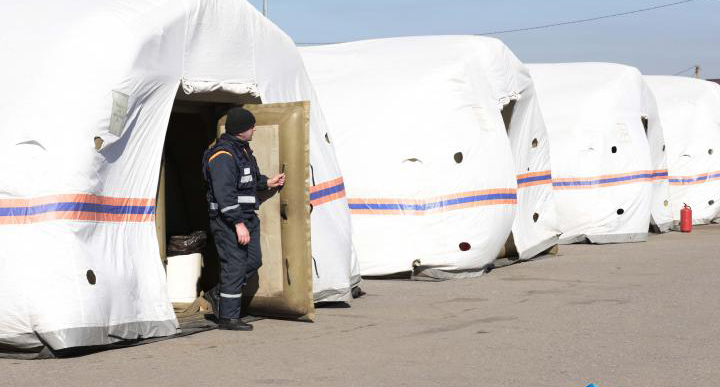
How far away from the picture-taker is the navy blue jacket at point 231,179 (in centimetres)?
948

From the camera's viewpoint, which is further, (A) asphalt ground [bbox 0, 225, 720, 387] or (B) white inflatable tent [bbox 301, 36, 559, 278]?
(B) white inflatable tent [bbox 301, 36, 559, 278]

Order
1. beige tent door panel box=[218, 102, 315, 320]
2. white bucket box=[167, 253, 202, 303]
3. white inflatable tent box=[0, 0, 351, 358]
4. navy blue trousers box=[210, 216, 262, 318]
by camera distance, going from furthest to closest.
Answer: white bucket box=[167, 253, 202, 303] < beige tent door panel box=[218, 102, 315, 320] < navy blue trousers box=[210, 216, 262, 318] < white inflatable tent box=[0, 0, 351, 358]

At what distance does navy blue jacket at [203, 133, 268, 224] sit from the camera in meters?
9.48

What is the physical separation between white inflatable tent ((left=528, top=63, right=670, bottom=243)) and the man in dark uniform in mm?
10761

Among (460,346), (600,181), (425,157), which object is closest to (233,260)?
(460,346)

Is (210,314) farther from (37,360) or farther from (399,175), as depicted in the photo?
(399,175)

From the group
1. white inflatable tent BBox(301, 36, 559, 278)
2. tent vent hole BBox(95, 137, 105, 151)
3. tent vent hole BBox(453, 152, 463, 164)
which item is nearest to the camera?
tent vent hole BBox(95, 137, 105, 151)

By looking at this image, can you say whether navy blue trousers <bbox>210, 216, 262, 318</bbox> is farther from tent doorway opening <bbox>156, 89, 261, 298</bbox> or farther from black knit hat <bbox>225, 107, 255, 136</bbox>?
tent doorway opening <bbox>156, 89, 261, 298</bbox>

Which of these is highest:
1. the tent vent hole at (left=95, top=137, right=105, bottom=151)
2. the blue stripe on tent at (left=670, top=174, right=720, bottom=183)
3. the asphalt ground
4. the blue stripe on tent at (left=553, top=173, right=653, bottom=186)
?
the tent vent hole at (left=95, top=137, right=105, bottom=151)

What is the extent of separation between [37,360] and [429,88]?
7.65 m

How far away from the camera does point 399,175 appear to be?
47.7 feet

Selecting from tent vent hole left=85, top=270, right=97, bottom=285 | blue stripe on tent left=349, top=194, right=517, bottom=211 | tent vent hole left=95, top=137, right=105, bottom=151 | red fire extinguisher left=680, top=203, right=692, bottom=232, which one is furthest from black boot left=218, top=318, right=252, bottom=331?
red fire extinguisher left=680, top=203, right=692, bottom=232

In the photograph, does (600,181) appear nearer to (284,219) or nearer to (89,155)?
(284,219)

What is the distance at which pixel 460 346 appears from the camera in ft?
28.8
